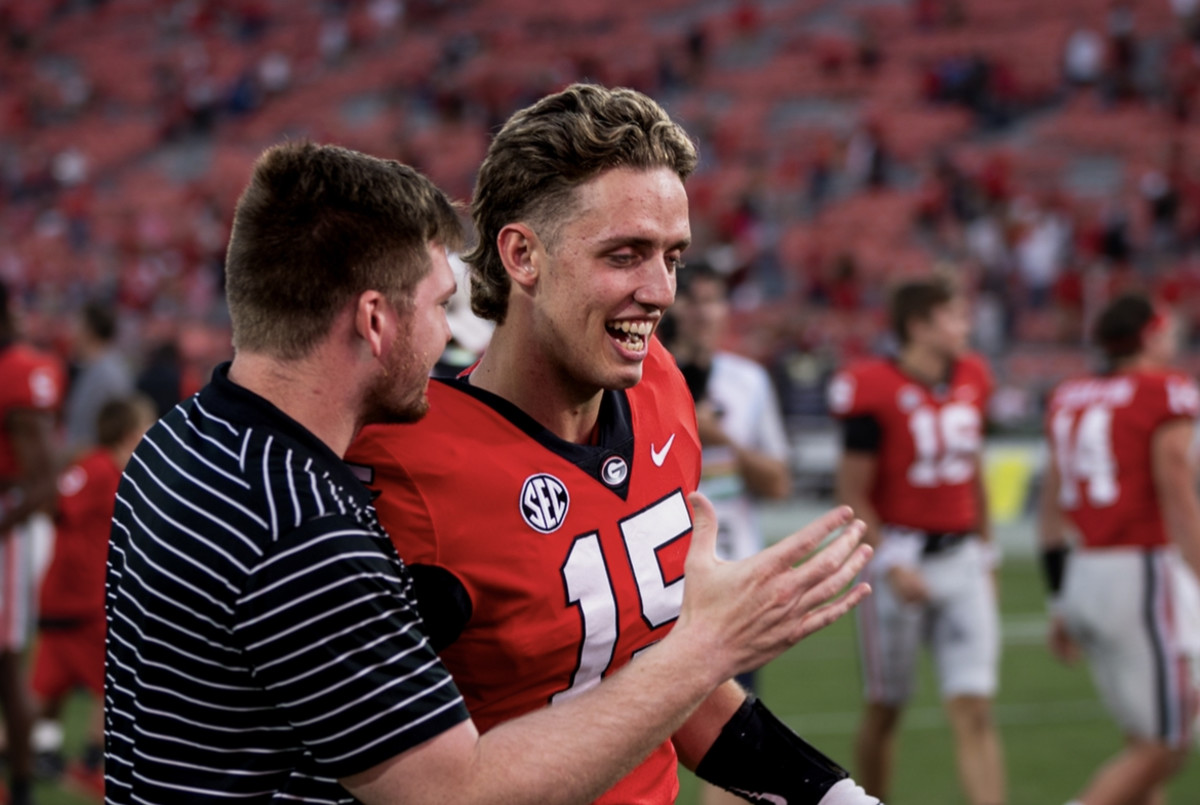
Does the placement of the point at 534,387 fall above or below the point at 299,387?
below

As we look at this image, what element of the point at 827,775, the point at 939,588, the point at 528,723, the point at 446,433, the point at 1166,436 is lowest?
the point at 939,588

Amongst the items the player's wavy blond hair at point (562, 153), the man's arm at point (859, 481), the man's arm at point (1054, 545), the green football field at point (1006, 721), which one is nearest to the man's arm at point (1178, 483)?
the man's arm at point (1054, 545)

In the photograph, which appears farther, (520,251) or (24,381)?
(24,381)

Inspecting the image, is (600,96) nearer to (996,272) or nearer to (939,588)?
(939,588)

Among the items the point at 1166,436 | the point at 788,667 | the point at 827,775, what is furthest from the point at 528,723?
the point at 788,667

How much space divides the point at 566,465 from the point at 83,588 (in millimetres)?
5040

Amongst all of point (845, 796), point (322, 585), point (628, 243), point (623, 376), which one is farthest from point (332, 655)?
point (845, 796)

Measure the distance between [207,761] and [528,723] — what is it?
0.44 m

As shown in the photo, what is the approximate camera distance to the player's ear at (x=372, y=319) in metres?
2.06

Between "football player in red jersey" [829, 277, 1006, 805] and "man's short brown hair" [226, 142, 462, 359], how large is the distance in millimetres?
4527

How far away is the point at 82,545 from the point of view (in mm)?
7008

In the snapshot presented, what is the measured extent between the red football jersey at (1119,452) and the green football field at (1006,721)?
1536mm

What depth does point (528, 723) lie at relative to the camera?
1991 mm

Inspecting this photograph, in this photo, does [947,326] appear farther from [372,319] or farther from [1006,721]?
[372,319]
